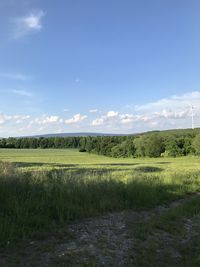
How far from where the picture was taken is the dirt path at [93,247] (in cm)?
576

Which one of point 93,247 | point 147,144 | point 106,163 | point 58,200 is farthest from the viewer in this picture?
point 147,144

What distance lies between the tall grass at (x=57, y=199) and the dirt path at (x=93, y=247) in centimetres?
45

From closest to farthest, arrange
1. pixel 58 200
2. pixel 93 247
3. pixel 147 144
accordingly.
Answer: pixel 93 247
pixel 58 200
pixel 147 144

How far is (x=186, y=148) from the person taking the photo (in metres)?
97.9

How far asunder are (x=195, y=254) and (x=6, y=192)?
434 centimetres

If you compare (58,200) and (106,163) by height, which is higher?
(58,200)

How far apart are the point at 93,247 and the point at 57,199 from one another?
2569 millimetres

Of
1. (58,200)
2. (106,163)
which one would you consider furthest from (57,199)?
(106,163)

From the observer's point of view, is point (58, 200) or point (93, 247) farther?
point (58, 200)

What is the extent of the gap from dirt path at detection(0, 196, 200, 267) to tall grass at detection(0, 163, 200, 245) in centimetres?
45

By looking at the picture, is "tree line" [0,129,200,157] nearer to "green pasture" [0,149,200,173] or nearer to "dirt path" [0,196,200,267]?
"green pasture" [0,149,200,173]

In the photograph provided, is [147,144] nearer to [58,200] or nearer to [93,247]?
[58,200]

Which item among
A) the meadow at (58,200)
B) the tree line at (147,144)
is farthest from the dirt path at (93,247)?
the tree line at (147,144)

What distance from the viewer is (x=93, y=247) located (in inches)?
256
